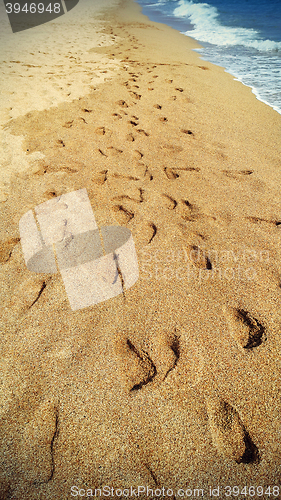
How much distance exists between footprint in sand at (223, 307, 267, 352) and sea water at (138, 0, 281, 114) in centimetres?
324

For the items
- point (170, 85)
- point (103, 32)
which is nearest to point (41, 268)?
point (170, 85)

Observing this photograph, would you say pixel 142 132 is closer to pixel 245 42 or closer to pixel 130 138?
pixel 130 138

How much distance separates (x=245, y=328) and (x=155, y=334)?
1.52 ft

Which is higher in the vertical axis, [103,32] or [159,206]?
[103,32]

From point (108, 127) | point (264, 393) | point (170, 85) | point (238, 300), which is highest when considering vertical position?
point (170, 85)

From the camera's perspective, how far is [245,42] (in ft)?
21.4

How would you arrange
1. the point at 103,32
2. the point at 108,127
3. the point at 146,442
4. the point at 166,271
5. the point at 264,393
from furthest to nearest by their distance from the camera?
1. the point at 103,32
2. the point at 108,127
3. the point at 166,271
4. the point at 264,393
5. the point at 146,442

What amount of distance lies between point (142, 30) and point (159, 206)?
888 centimetres

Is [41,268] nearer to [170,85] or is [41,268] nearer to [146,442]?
[146,442]

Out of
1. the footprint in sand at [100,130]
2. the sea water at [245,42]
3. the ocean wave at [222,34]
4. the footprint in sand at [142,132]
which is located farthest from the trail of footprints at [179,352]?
the ocean wave at [222,34]

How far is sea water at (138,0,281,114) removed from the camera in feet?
13.9

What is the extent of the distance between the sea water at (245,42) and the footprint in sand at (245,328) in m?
3.24

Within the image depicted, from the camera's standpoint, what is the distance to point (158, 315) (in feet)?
4.36

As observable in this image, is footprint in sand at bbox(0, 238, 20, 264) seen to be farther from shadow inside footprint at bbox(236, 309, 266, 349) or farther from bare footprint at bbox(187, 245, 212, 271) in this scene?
shadow inside footprint at bbox(236, 309, 266, 349)
